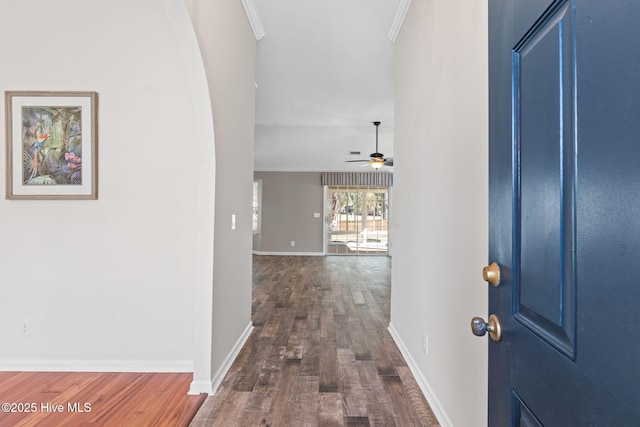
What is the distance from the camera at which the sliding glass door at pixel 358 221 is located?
948 centimetres

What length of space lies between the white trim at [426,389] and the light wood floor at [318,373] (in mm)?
38

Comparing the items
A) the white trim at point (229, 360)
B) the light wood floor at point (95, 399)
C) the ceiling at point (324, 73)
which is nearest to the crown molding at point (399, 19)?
the ceiling at point (324, 73)

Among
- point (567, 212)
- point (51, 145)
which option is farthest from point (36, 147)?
point (567, 212)

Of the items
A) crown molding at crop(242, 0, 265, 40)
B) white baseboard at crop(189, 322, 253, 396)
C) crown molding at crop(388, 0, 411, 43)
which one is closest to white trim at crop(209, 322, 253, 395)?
white baseboard at crop(189, 322, 253, 396)

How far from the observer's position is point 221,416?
1865mm

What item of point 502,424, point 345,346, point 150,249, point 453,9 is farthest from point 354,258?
point 502,424

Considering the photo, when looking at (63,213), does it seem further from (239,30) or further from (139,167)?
(239,30)

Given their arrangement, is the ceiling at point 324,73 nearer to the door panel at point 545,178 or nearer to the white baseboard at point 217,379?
the door panel at point 545,178

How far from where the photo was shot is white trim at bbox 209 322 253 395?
214 cm

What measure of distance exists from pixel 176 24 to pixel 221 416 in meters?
2.18

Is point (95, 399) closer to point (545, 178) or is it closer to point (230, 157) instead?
point (230, 157)

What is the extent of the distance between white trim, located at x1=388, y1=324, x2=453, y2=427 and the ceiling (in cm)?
281

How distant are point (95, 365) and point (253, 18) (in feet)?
10.2

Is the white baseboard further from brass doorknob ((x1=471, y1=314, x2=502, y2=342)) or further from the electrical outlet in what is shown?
brass doorknob ((x1=471, y1=314, x2=502, y2=342))
